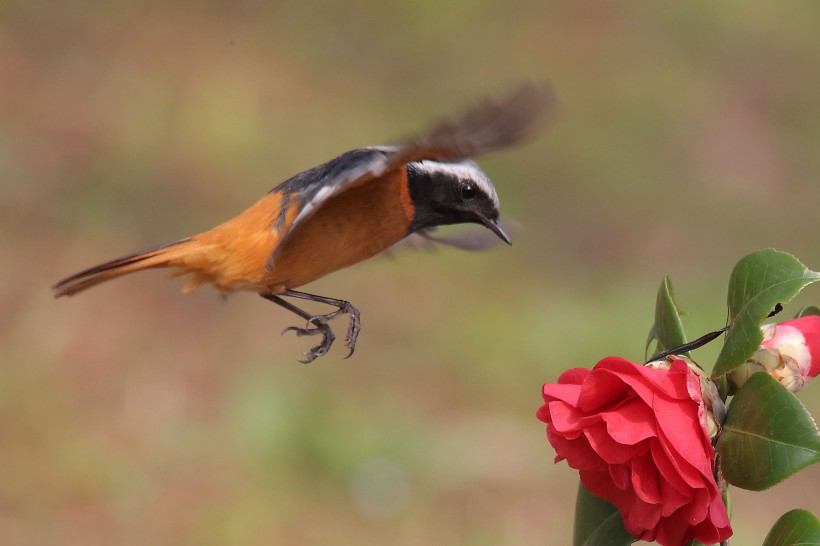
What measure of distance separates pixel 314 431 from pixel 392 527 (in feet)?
1.40

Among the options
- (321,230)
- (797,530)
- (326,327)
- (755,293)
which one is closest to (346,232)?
(321,230)

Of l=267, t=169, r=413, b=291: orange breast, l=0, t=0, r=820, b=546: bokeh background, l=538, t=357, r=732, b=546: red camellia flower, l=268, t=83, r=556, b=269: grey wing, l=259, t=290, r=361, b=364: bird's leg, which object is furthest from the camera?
l=0, t=0, r=820, b=546: bokeh background

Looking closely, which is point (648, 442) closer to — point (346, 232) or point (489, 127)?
point (489, 127)

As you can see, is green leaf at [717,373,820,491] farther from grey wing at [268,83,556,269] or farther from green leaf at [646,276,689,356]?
grey wing at [268,83,556,269]

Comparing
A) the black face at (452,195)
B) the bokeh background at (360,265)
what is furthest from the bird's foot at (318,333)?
the bokeh background at (360,265)

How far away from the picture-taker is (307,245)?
1.67 m

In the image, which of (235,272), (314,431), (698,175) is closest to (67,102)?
(314,431)

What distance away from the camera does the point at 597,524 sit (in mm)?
1165

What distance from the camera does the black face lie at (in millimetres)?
1698

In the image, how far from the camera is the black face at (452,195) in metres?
1.70

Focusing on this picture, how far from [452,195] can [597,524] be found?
0.68 meters

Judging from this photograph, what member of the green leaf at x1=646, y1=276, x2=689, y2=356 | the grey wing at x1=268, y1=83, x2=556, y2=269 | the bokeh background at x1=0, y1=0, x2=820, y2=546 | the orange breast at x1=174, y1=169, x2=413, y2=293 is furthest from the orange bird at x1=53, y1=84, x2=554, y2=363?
the bokeh background at x1=0, y1=0, x2=820, y2=546

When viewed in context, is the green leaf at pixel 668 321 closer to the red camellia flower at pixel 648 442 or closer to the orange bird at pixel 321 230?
the red camellia flower at pixel 648 442

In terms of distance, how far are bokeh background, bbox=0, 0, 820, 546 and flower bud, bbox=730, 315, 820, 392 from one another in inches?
80.1
